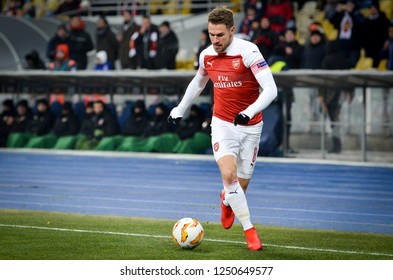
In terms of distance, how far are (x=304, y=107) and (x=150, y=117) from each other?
4475 millimetres

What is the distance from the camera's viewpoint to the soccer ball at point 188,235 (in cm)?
990

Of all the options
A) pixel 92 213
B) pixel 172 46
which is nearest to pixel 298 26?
pixel 172 46

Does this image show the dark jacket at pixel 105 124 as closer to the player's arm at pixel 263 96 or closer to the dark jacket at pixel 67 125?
the dark jacket at pixel 67 125

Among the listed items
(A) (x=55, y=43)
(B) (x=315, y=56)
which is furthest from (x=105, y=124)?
(B) (x=315, y=56)

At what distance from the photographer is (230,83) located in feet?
33.6

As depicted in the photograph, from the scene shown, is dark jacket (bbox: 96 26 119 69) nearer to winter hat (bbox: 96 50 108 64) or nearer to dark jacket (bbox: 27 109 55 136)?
winter hat (bbox: 96 50 108 64)

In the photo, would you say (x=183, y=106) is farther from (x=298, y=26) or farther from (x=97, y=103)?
(x=298, y=26)

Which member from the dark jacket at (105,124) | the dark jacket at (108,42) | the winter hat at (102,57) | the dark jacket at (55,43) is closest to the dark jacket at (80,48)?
the dark jacket at (55,43)

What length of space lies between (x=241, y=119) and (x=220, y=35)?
3.18ft

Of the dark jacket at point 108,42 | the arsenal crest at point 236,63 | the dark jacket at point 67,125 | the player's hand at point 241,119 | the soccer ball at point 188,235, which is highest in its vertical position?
the arsenal crest at point 236,63

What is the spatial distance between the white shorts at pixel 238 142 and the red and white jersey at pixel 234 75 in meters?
0.09

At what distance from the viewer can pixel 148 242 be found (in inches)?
417

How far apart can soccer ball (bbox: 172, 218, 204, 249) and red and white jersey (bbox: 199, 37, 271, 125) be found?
1277 mm

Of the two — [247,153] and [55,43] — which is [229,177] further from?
[55,43]
